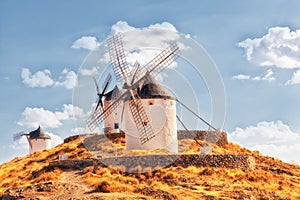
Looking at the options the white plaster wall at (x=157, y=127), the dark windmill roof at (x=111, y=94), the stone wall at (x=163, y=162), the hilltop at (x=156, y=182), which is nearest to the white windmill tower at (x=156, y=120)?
the white plaster wall at (x=157, y=127)

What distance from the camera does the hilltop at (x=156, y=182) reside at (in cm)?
2205

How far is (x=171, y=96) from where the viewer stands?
1217 inches

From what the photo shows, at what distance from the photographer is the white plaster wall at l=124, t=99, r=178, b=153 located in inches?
1173

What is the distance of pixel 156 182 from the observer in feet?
79.0

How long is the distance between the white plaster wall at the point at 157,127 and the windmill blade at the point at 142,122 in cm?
23

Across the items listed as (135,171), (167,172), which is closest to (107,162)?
(135,171)

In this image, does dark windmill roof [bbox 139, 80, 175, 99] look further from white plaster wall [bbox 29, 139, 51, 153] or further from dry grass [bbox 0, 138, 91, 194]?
white plaster wall [bbox 29, 139, 51, 153]

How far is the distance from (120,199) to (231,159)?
30.7 feet

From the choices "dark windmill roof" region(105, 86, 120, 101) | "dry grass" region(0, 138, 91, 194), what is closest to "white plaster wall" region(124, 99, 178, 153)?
"dry grass" region(0, 138, 91, 194)

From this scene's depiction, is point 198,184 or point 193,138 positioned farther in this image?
point 193,138

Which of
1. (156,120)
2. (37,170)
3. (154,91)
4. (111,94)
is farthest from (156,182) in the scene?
(111,94)

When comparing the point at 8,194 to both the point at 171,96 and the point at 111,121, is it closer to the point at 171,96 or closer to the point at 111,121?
the point at 171,96

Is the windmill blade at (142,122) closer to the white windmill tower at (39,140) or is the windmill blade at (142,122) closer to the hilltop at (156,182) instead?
the hilltop at (156,182)

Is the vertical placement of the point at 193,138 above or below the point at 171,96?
below
